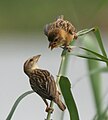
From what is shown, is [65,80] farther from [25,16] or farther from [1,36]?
[25,16]

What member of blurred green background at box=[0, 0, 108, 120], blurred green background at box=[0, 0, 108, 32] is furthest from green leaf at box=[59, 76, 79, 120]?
blurred green background at box=[0, 0, 108, 32]

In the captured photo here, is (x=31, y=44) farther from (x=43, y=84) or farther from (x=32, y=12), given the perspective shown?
(x=43, y=84)

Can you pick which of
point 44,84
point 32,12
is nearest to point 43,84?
point 44,84

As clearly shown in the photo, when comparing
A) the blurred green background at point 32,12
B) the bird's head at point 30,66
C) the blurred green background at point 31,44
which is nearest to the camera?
the bird's head at point 30,66

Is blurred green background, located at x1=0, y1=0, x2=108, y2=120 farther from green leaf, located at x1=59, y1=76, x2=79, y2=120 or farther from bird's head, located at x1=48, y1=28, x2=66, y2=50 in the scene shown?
green leaf, located at x1=59, y1=76, x2=79, y2=120

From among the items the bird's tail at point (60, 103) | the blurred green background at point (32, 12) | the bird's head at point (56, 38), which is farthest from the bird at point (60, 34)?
the blurred green background at point (32, 12)

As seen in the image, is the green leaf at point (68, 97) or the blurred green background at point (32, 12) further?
the blurred green background at point (32, 12)

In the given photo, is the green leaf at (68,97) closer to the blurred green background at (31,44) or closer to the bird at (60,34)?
the bird at (60,34)

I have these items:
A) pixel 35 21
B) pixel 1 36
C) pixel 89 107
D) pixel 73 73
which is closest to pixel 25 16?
pixel 35 21
